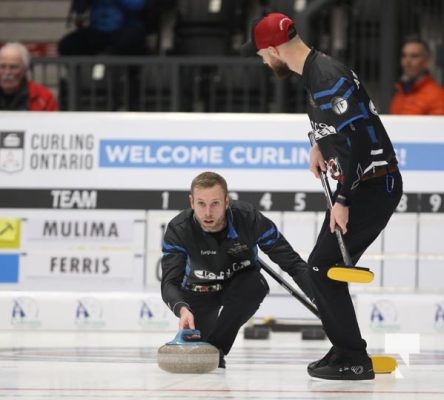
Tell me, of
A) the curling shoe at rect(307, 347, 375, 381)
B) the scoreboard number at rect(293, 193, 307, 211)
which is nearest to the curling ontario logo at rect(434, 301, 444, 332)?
the scoreboard number at rect(293, 193, 307, 211)

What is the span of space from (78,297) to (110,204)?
65 cm

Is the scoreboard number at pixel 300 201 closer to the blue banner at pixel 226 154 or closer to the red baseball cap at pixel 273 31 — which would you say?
the blue banner at pixel 226 154

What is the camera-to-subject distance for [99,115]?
31.1ft

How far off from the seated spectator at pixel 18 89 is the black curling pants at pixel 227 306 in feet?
10.9

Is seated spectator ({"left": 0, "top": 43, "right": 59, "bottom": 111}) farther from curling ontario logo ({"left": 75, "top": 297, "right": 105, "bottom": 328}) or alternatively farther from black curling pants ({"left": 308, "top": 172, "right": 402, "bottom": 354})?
black curling pants ({"left": 308, "top": 172, "right": 402, "bottom": 354})

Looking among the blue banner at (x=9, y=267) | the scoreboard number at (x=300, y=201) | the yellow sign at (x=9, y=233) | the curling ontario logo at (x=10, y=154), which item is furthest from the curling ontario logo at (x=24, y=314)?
the scoreboard number at (x=300, y=201)

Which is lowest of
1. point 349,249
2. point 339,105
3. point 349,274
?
point 349,274

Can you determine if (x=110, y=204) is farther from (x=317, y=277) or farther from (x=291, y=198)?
(x=317, y=277)

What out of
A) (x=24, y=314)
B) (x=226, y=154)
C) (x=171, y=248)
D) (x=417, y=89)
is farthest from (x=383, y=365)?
(x=417, y=89)

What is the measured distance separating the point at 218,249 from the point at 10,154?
3.00 metres

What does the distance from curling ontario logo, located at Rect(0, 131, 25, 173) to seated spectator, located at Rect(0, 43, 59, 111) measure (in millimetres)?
467

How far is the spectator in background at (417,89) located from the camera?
32.6 feet

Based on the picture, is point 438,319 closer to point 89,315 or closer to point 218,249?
point 89,315

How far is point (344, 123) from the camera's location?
601 centimetres
